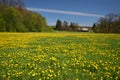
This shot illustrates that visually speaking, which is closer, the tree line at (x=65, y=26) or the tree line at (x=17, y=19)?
the tree line at (x=17, y=19)

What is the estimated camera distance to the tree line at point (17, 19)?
193 feet

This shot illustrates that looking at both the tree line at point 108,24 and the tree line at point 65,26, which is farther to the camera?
the tree line at point 65,26

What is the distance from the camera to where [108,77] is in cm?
704

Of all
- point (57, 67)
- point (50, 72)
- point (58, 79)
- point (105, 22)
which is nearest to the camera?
point (58, 79)

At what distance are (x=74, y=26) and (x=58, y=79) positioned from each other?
132m

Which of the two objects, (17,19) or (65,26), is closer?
(17,19)

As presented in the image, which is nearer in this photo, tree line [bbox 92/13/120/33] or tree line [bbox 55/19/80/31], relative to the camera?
tree line [bbox 92/13/120/33]

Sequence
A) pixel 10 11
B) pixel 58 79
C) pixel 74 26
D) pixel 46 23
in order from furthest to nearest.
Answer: pixel 74 26
pixel 46 23
pixel 10 11
pixel 58 79

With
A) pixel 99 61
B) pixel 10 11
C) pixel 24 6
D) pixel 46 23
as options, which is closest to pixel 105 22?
pixel 46 23

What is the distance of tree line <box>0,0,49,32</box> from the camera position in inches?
2315

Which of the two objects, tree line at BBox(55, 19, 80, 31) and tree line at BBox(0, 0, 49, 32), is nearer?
tree line at BBox(0, 0, 49, 32)

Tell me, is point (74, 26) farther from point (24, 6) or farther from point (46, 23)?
point (24, 6)

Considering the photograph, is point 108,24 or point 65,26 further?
point 65,26

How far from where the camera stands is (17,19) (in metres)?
59.5
